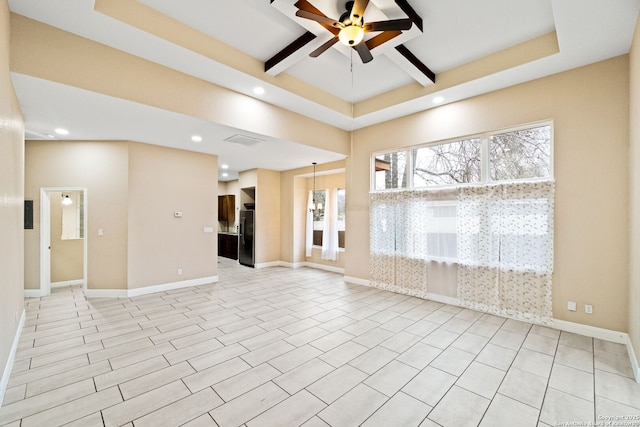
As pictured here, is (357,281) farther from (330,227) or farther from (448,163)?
(448,163)

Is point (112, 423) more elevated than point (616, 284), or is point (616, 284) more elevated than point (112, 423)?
point (616, 284)

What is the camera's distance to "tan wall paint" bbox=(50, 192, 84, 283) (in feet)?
18.9

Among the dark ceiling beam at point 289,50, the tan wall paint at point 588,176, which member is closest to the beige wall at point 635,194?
the tan wall paint at point 588,176

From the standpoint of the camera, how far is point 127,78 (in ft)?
10.8

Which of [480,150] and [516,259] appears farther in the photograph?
[480,150]

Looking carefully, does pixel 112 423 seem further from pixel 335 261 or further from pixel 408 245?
pixel 335 261

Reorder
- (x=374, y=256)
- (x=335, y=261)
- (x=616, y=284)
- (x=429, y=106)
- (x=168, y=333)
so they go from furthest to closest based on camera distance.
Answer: (x=335, y=261) < (x=374, y=256) < (x=429, y=106) < (x=168, y=333) < (x=616, y=284)

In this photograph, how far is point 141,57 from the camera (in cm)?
337

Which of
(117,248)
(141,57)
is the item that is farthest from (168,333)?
(141,57)

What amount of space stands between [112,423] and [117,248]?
395cm

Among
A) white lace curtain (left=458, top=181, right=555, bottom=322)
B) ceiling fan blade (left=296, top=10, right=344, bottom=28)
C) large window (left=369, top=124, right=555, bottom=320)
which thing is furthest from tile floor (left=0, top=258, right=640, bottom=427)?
ceiling fan blade (left=296, top=10, right=344, bottom=28)

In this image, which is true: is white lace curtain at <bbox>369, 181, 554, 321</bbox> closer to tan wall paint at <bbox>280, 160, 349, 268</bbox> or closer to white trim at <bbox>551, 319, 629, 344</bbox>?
white trim at <bbox>551, 319, 629, 344</bbox>

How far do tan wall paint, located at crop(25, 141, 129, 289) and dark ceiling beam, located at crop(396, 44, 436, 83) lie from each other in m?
4.96

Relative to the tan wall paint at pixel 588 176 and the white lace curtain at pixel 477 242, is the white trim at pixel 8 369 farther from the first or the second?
the tan wall paint at pixel 588 176
